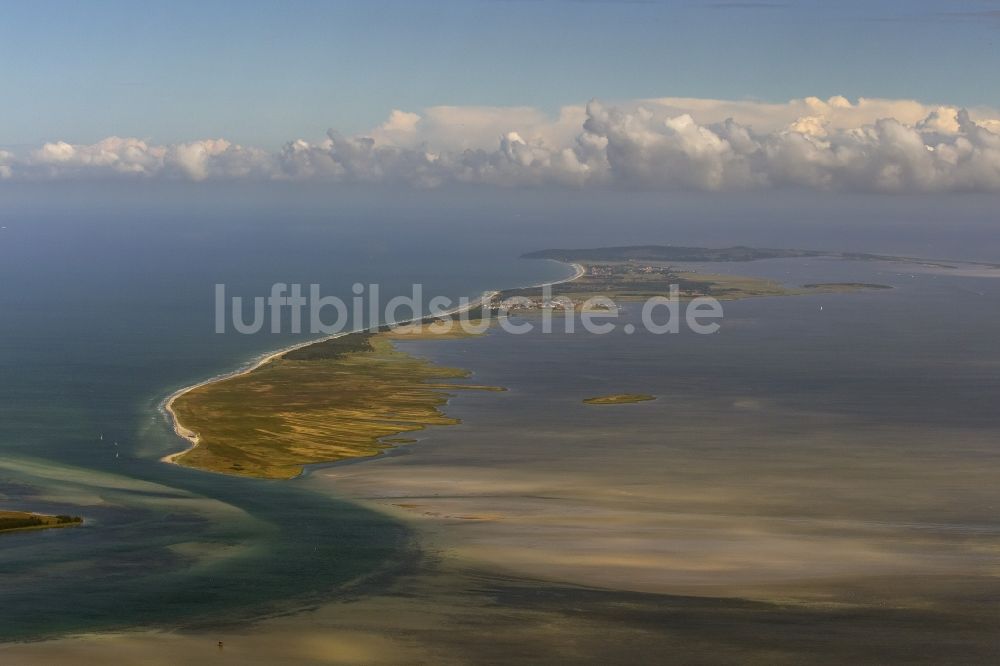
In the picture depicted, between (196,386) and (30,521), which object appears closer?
(30,521)

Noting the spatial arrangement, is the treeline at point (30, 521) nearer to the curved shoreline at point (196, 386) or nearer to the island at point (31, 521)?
the island at point (31, 521)

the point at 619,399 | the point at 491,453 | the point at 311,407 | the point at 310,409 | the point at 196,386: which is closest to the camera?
the point at 491,453

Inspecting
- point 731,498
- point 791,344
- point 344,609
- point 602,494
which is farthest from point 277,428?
point 791,344

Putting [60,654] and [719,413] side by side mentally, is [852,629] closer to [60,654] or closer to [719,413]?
[60,654]

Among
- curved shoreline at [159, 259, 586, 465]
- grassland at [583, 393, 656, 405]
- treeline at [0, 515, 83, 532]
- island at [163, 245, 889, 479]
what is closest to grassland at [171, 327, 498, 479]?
island at [163, 245, 889, 479]

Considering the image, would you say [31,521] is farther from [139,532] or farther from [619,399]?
[619,399]

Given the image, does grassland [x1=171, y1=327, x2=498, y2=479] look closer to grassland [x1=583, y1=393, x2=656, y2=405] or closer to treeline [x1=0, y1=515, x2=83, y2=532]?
grassland [x1=583, y1=393, x2=656, y2=405]

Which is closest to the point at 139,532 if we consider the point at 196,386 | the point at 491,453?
the point at 491,453
